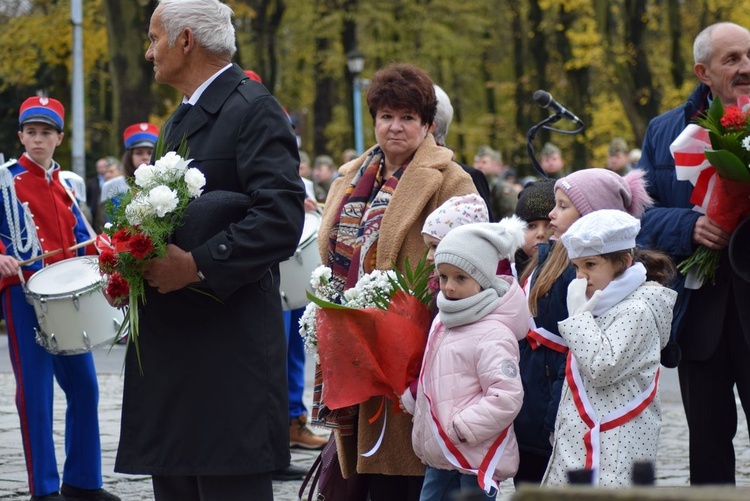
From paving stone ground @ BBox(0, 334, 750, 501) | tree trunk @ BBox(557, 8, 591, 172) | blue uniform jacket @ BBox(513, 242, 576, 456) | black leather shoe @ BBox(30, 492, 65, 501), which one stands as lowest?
tree trunk @ BBox(557, 8, 591, 172)

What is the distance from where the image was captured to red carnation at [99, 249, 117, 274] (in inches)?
170

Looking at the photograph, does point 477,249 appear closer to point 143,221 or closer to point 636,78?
point 143,221

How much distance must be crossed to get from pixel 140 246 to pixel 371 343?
1136 millimetres

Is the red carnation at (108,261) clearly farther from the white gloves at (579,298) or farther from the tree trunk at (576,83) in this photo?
the tree trunk at (576,83)

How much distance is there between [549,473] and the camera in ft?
15.8

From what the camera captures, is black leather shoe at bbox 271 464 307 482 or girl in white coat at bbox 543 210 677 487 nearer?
girl in white coat at bbox 543 210 677 487

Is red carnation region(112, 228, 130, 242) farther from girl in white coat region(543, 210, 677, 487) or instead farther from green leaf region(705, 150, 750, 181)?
green leaf region(705, 150, 750, 181)

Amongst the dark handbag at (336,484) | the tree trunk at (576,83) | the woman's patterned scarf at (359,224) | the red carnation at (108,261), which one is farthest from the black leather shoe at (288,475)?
the tree trunk at (576,83)

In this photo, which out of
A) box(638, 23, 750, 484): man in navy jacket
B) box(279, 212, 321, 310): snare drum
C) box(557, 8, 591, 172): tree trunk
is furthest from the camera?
box(557, 8, 591, 172): tree trunk

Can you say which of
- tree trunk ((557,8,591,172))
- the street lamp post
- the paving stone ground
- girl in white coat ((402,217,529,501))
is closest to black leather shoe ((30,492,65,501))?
the paving stone ground

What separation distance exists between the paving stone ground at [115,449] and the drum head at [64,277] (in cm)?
115

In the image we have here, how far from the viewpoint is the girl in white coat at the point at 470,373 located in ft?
15.4

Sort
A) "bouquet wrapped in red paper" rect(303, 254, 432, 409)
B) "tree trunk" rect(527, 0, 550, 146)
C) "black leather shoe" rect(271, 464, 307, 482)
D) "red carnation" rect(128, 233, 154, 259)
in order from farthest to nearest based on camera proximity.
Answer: "tree trunk" rect(527, 0, 550, 146) → "black leather shoe" rect(271, 464, 307, 482) → "bouquet wrapped in red paper" rect(303, 254, 432, 409) → "red carnation" rect(128, 233, 154, 259)

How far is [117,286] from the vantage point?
437cm
